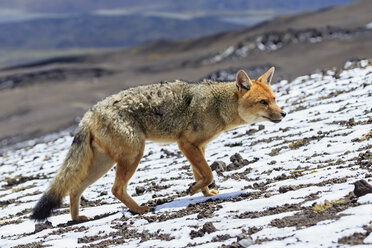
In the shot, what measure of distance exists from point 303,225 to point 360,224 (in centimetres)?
65

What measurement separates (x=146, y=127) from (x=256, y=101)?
6.32 feet

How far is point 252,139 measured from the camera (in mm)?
13836

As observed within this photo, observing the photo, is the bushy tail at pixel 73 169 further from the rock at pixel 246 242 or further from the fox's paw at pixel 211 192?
the rock at pixel 246 242

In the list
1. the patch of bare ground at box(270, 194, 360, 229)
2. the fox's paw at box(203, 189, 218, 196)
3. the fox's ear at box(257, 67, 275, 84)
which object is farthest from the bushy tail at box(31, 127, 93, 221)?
the patch of bare ground at box(270, 194, 360, 229)

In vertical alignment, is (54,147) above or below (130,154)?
below

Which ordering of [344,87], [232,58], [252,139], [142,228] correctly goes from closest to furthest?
[142,228]
[252,139]
[344,87]
[232,58]

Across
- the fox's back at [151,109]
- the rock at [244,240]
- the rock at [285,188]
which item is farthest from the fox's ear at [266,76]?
the rock at [244,240]

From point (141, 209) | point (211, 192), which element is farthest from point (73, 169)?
point (211, 192)

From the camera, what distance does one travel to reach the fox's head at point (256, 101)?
8.66m

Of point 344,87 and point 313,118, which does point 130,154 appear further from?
point 344,87

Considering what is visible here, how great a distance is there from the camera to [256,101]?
8.72 m

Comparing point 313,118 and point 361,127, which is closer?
point 361,127

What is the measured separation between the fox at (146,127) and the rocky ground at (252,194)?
52 cm

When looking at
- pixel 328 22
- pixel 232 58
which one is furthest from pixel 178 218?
pixel 328 22
